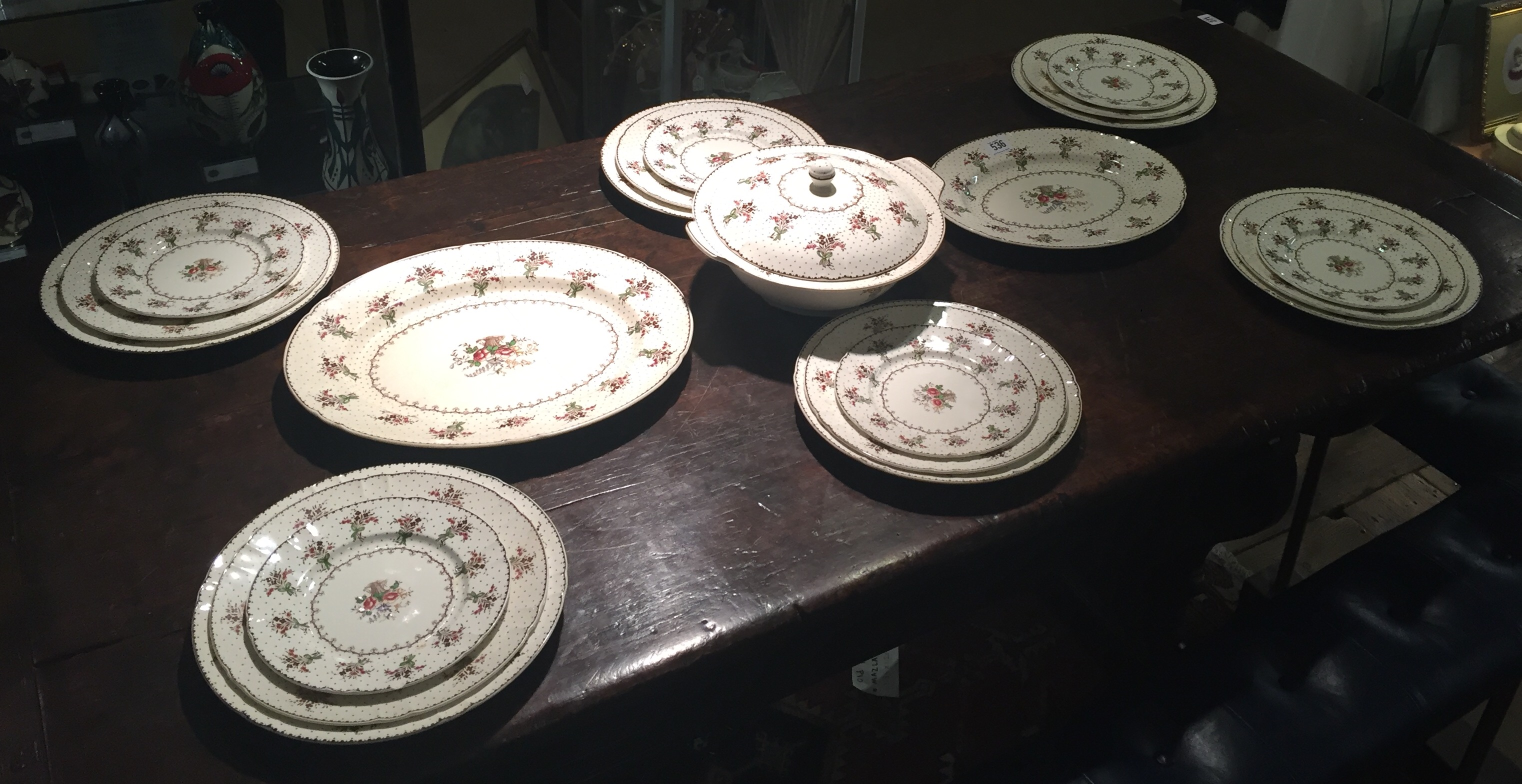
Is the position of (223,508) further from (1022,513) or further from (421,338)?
(1022,513)

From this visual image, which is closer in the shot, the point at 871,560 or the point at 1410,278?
the point at 871,560

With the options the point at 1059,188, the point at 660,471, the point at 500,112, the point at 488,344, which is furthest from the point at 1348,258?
the point at 500,112

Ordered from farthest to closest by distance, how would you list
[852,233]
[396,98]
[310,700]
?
[396,98] < [852,233] < [310,700]

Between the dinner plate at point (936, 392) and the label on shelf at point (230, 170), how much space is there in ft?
4.63

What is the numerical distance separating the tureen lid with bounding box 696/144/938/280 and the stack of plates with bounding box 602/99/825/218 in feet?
0.61

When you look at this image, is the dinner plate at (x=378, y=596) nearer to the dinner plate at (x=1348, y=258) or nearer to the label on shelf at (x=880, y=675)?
the label on shelf at (x=880, y=675)

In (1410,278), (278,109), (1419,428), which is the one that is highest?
(1410,278)

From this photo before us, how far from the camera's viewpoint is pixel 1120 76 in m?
1.93

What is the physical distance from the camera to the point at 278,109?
7.38 feet

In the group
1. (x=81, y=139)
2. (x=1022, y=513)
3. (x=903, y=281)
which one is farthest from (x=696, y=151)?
(x=81, y=139)

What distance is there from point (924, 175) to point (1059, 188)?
0.32 meters

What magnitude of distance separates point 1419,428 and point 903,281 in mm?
988

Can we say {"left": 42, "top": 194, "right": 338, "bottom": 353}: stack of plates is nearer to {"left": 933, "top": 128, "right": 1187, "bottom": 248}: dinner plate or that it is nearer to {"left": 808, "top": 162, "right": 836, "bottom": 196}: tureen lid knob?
{"left": 808, "top": 162, "right": 836, "bottom": 196}: tureen lid knob

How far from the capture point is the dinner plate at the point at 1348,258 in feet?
4.83
